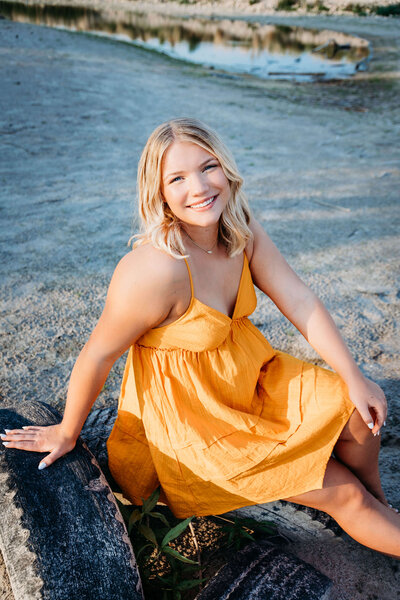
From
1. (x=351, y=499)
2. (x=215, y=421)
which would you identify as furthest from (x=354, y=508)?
(x=215, y=421)

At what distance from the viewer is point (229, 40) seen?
18.4 meters

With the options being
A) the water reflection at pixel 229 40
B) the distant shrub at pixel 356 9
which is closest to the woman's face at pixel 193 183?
the water reflection at pixel 229 40

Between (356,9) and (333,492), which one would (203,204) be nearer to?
(333,492)

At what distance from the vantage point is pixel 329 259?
3971mm

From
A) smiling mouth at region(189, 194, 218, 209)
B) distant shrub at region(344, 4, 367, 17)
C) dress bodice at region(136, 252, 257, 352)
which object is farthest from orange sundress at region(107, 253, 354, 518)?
distant shrub at region(344, 4, 367, 17)

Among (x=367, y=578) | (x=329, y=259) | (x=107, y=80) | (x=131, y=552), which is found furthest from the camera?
(x=107, y=80)

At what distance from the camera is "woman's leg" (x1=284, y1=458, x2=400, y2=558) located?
167cm

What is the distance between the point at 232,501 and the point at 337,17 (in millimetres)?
27131

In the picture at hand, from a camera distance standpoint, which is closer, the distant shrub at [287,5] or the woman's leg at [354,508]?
the woman's leg at [354,508]

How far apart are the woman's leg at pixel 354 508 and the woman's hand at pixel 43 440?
781 mm

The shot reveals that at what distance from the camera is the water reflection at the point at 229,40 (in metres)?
13.2

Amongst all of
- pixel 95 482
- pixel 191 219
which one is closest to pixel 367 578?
pixel 95 482

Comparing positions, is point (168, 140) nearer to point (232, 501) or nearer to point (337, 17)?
point (232, 501)

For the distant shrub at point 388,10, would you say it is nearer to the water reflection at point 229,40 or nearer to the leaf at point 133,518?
the water reflection at point 229,40
